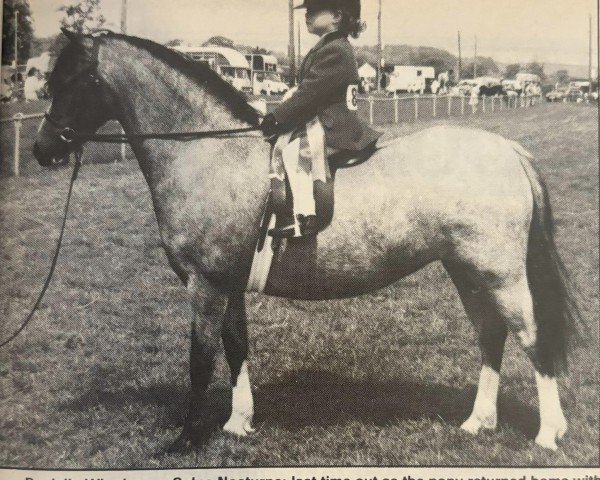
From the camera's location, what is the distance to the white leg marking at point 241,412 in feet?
7.58

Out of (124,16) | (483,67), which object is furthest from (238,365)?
(483,67)

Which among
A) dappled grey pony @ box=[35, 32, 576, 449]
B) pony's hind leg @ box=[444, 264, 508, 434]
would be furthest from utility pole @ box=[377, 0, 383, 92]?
pony's hind leg @ box=[444, 264, 508, 434]

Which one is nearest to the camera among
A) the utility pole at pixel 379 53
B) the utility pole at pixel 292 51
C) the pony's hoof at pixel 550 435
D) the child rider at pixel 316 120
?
the child rider at pixel 316 120

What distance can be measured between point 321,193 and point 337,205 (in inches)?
3.1

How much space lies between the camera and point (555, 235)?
2312 mm

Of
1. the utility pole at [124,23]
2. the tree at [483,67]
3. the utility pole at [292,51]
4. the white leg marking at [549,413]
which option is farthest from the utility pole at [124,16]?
the white leg marking at [549,413]

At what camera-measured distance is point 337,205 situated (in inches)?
86.6

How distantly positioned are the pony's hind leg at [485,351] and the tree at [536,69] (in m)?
1.11

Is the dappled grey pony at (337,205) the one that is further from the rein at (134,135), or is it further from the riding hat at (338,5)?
the riding hat at (338,5)

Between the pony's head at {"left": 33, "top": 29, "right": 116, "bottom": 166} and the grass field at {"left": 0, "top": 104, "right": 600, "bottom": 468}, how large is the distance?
0.77 ft

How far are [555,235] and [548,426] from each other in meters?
0.75

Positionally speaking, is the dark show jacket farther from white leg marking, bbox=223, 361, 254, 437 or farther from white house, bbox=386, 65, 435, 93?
white leg marking, bbox=223, 361, 254, 437

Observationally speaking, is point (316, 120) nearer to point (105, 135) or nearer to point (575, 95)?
point (105, 135)

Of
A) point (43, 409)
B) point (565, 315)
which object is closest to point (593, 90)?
point (565, 315)
